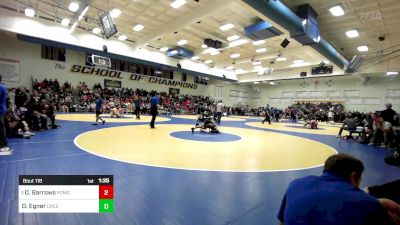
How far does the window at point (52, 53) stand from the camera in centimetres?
1940

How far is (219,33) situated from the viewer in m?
16.1

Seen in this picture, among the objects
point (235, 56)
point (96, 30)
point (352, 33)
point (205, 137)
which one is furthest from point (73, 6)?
point (352, 33)

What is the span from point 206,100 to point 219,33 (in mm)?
16163

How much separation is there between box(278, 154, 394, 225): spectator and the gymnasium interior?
1490 mm

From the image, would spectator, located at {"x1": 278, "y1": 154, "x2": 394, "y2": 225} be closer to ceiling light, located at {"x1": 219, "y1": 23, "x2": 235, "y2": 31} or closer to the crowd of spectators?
the crowd of spectators

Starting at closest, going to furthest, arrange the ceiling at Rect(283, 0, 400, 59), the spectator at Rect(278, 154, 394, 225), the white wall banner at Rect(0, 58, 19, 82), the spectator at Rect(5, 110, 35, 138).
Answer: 1. the spectator at Rect(278, 154, 394, 225)
2. the spectator at Rect(5, 110, 35, 138)
3. the ceiling at Rect(283, 0, 400, 59)
4. the white wall banner at Rect(0, 58, 19, 82)

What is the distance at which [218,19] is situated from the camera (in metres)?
13.5

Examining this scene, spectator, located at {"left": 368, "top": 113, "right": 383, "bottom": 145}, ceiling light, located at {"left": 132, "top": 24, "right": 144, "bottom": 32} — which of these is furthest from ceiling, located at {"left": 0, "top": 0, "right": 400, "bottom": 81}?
spectator, located at {"left": 368, "top": 113, "right": 383, "bottom": 145}

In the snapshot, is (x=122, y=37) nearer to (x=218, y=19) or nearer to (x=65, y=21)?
(x=65, y=21)

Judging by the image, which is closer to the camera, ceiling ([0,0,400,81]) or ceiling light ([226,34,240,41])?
ceiling ([0,0,400,81])

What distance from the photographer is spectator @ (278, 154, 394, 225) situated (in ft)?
3.34

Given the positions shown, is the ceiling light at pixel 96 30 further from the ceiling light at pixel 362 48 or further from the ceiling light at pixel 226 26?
the ceiling light at pixel 362 48

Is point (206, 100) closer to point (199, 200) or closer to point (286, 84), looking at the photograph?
point (286, 84)
